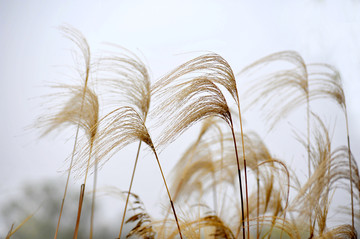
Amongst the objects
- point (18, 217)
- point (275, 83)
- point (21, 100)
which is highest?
point (275, 83)

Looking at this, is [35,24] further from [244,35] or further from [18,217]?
[244,35]

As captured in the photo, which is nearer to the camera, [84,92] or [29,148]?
[84,92]

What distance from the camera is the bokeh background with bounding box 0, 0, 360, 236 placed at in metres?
2.38

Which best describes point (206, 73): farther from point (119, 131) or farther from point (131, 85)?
point (131, 85)

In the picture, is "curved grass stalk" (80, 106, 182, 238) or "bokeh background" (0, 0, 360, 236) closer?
"curved grass stalk" (80, 106, 182, 238)

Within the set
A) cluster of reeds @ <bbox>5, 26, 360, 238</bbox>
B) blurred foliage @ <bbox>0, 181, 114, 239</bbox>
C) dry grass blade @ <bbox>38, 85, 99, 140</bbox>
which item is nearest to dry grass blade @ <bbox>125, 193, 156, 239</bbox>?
cluster of reeds @ <bbox>5, 26, 360, 238</bbox>

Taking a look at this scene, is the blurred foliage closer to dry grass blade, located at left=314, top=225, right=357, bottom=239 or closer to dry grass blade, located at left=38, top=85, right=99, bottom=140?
dry grass blade, located at left=38, top=85, right=99, bottom=140

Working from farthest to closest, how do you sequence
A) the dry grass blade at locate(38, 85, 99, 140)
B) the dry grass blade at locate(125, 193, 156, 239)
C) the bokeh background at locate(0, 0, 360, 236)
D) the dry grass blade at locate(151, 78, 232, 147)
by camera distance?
the bokeh background at locate(0, 0, 360, 236) < the dry grass blade at locate(38, 85, 99, 140) < the dry grass blade at locate(125, 193, 156, 239) < the dry grass blade at locate(151, 78, 232, 147)

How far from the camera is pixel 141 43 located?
260cm

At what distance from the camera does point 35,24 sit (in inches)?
97.9

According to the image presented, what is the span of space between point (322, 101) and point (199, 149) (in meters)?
1.91

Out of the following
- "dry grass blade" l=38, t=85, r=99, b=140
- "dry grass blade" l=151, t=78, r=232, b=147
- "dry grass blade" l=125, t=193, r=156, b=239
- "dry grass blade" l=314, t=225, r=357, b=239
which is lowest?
"dry grass blade" l=314, t=225, r=357, b=239

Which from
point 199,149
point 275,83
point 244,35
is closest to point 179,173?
point 199,149

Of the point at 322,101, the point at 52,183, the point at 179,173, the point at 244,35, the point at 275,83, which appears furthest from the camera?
the point at 322,101
